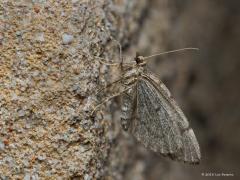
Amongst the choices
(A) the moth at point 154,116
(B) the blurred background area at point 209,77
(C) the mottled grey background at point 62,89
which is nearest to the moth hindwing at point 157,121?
(A) the moth at point 154,116

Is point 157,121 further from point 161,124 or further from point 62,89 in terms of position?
point 62,89

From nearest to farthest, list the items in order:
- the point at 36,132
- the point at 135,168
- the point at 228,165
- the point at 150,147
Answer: the point at 36,132 < the point at 150,147 < the point at 135,168 < the point at 228,165

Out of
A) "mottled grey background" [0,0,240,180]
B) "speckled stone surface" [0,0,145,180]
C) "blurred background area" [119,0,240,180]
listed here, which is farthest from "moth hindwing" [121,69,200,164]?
"blurred background area" [119,0,240,180]

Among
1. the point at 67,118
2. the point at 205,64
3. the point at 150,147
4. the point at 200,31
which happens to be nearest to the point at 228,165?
the point at 205,64

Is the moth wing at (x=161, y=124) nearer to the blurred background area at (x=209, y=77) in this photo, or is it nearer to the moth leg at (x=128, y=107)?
the moth leg at (x=128, y=107)

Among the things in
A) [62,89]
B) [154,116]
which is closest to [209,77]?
[154,116]

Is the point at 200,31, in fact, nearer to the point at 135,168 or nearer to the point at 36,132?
the point at 135,168

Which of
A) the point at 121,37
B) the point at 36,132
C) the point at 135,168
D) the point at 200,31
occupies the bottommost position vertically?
the point at 36,132
